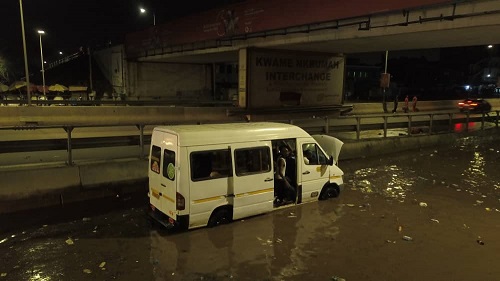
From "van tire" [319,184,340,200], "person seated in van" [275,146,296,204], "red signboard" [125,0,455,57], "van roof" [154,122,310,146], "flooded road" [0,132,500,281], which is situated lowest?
"flooded road" [0,132,500,281]

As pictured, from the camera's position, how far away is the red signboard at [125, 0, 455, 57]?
14.5 meters

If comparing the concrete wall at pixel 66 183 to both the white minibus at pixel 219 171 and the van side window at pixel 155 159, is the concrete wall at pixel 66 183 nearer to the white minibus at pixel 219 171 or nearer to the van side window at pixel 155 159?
the white minibus at pixel 219 171

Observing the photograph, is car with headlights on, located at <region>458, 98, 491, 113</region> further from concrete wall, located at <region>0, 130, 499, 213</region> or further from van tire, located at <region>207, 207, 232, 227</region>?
van tire, located at <region>207, 207, 232, 227</region>

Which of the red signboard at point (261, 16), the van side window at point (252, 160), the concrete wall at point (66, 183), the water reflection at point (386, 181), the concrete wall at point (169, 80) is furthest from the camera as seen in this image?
the concrete wall at point (169, 80)

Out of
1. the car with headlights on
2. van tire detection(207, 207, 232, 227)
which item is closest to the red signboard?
van tire detection(207, 207, 232, 227)

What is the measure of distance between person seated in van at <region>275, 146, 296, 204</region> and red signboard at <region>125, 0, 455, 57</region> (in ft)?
24.6

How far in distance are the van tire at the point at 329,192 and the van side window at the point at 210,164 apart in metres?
3.06

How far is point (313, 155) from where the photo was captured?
360 inches

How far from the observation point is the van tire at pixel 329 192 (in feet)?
31.6

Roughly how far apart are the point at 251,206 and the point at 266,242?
3.39 feet

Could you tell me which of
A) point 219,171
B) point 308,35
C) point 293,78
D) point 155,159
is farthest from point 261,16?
point 219,171

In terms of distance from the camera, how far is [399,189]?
36.7 feet

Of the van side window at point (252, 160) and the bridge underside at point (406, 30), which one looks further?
the bridge underside at point (406, 30)

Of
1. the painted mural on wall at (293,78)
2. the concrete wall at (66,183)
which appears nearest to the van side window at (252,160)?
the concrete wall at (66,183)
